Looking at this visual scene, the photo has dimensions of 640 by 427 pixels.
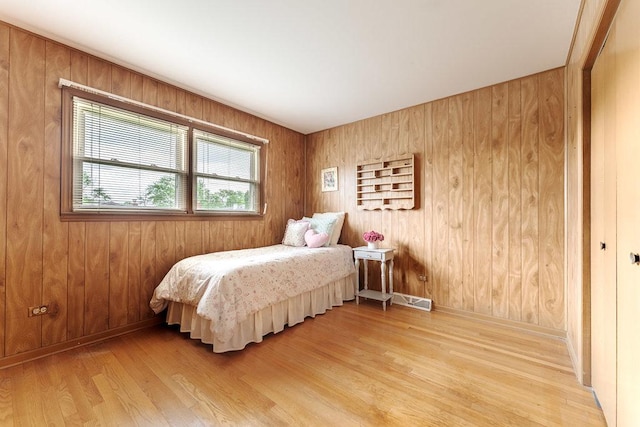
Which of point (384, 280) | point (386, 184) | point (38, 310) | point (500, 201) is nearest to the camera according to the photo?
point (38, 310)

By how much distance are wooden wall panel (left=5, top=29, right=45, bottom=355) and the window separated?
0.54ft

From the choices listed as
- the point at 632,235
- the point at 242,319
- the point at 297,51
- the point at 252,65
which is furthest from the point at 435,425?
the point at 252,65

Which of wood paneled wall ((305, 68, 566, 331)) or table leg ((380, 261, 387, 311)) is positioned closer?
wood paneled wall ((305, 68, 566, 331))

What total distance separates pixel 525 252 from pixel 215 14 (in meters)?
3.22

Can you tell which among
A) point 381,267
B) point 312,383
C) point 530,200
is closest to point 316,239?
point 381,267

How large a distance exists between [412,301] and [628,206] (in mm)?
2294

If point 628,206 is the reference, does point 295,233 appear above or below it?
below

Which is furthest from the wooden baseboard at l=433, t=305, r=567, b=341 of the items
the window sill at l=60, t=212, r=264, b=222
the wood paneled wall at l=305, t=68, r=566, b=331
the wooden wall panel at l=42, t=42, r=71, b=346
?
the wooden wall panel at l=42, t=42, r=71, b=346

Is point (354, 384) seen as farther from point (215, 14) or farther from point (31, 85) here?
point (31, 85)

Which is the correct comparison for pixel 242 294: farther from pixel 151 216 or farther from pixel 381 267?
pixel 381 267

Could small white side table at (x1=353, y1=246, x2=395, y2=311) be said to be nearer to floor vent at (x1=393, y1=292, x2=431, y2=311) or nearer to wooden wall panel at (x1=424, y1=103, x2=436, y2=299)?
floor vent at (x1=393, y1=292, x2=431, y2=311)

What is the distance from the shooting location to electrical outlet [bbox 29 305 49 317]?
6.37ft

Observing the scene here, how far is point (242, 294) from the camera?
6.98 ft

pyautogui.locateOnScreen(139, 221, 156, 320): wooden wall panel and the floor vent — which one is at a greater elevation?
pyautogui.locateOnScreen(139, 221, 156, 320): wooden wall panel
